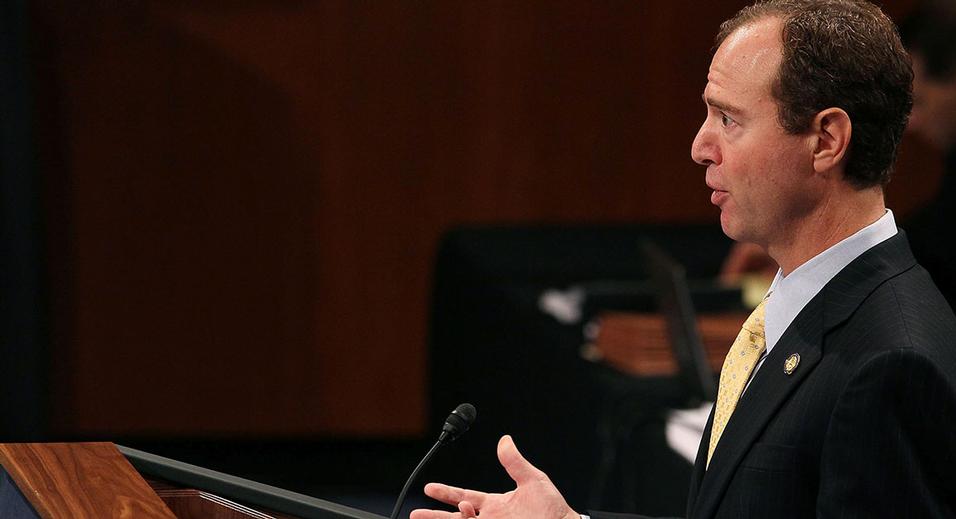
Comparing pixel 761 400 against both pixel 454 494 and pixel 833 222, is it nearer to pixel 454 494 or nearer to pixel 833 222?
pixel 833 222

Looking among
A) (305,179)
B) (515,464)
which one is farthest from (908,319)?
(305,179)

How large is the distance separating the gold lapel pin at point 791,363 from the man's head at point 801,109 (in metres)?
0.16

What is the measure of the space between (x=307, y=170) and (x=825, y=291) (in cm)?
487

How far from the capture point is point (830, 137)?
5.12 ft

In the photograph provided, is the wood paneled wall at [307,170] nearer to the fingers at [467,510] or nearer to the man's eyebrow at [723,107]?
the fingers at [467,510]

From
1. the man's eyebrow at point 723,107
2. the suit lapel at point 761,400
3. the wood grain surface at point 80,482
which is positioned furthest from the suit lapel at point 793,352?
the wood grain surface at point 80,482

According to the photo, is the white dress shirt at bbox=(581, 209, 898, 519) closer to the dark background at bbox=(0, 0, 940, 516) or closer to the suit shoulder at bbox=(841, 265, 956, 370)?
the suit shoulder at bbox=(841, 265, 956, 370)

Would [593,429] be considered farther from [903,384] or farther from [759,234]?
[903,384]

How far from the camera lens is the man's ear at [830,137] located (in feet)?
5.07

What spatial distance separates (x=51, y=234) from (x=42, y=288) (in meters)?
0.35

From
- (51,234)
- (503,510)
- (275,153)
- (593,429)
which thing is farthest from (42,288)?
(503,510)

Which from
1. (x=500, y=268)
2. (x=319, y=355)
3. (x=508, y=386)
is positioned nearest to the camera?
(x=508, y=386)

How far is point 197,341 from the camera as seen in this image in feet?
20.5

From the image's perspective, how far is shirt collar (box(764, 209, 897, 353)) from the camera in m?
1.60
